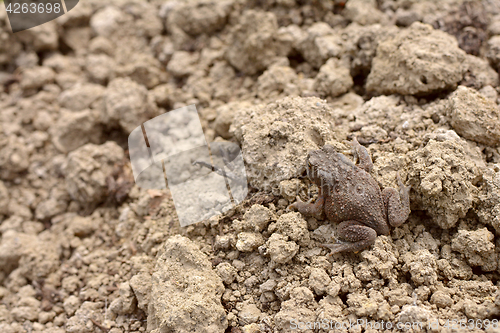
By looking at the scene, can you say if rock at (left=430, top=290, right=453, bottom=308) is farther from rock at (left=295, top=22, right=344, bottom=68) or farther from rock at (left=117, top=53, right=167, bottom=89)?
rock at (left=117, top=53, right=167, bottom=89)

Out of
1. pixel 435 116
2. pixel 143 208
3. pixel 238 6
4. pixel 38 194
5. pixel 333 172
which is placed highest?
pixel 238 6

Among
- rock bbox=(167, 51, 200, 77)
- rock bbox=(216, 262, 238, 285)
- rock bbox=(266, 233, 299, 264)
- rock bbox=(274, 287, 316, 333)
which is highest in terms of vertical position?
rock bbox=(167, 51, 200, 77)

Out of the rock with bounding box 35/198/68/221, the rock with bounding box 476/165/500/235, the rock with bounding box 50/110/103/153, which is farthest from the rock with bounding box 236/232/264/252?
the rock with bounding box 50/110/103/153

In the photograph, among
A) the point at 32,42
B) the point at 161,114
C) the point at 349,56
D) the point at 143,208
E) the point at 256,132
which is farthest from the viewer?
the point at 32,42

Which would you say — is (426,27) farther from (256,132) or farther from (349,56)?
(256,132)

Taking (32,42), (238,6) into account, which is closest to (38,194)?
(32,42)

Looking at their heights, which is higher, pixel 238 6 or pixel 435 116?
pixel 238 6

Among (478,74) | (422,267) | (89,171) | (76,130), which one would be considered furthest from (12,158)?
(478,74)
